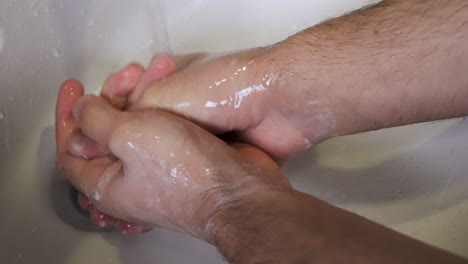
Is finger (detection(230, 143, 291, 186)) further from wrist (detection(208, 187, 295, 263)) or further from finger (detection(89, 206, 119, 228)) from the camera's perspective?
finger (detection(89, 206, 119, 228))

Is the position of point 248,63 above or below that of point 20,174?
above

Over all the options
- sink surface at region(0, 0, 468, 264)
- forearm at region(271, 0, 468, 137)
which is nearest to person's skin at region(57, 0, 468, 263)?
forearm at region(271, 0, 468, 137)

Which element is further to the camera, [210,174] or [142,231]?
[142,231]

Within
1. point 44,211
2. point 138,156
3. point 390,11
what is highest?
point 390,11

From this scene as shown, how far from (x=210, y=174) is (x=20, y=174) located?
37 cm

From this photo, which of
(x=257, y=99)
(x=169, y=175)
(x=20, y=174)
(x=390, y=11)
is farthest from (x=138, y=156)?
(x=390, y=11)

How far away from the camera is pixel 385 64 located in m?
0.63

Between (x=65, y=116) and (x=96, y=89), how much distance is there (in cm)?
14

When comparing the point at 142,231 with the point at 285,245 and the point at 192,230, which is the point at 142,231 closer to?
the point at 192,230

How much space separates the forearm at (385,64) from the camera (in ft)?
1.99

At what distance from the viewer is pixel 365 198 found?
870mm

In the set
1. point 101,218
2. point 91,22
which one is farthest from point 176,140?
point 91,22

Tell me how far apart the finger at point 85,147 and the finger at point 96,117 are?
2 cm

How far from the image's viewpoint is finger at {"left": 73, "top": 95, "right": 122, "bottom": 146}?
648mm
